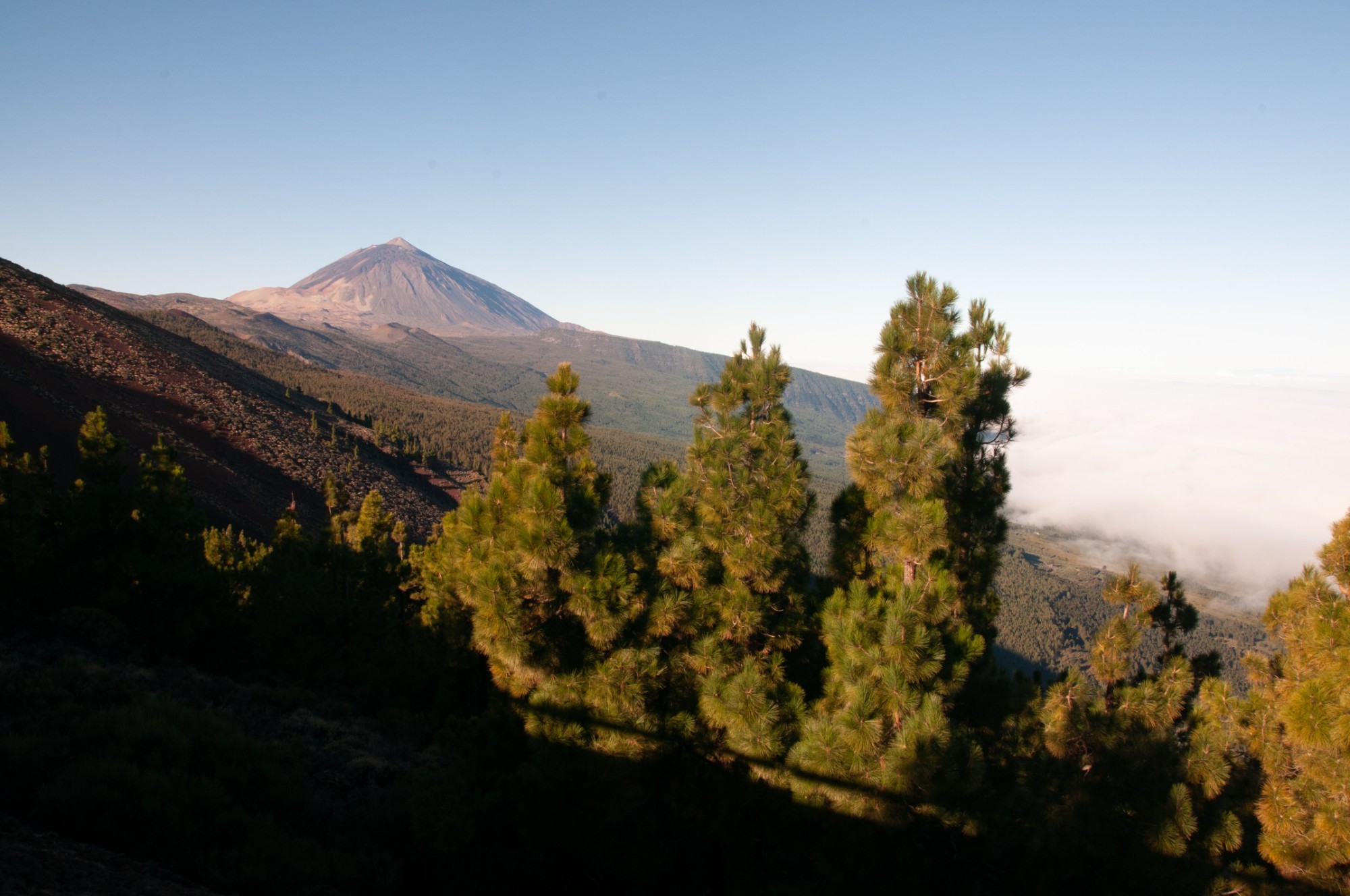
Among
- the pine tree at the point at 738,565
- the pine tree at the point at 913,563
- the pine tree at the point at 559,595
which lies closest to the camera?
the pine tree at the point at 913,563

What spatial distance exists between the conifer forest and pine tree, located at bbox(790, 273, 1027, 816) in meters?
0.04

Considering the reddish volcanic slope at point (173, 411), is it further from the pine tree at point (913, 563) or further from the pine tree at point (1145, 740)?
the pine tree at point (1145, 740)

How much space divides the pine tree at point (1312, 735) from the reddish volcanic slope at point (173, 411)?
206 ft

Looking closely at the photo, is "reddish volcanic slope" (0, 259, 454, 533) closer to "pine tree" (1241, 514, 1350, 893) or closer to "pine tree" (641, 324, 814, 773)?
"pine tree" (641, 324, 814, 773)

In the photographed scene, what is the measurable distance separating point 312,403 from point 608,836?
121404mm

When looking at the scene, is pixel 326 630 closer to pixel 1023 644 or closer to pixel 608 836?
pixel 608 836

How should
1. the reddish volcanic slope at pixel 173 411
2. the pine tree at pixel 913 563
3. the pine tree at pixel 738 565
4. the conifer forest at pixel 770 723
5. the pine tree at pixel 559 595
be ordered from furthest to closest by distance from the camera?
the reddish volcanic slope at pixel 173 411, the pine tree at pixel 738 565, the pine tree at pixel 559 595, the conifer forest at pixel 770 723, the pine tree at pixel 913 563

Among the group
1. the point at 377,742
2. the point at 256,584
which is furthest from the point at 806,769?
the point at 256,584

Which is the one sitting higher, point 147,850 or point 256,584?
point 147,850

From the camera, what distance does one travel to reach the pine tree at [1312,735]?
615cm

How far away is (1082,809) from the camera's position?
23.1ft

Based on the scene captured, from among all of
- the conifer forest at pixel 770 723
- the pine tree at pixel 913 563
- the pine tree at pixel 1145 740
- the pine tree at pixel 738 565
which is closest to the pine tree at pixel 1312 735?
the conifer forest at pixel 770 723

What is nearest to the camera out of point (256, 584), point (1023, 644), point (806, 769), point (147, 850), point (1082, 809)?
point (147, 850)

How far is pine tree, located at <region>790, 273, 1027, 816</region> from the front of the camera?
19.6 feet
